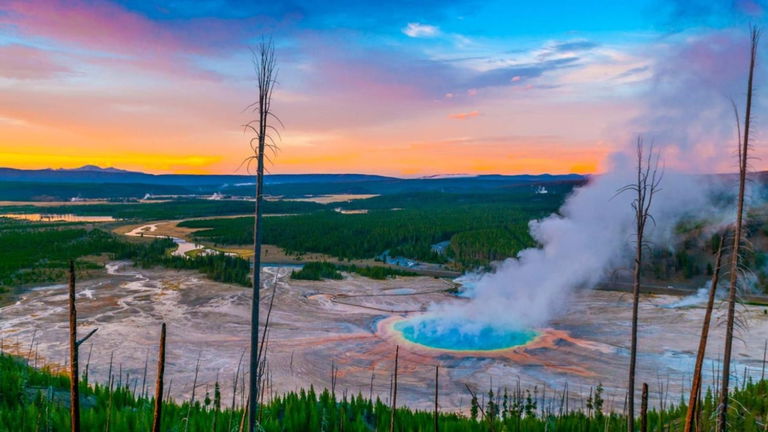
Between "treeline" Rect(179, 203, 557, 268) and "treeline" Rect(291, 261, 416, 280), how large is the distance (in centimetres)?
988

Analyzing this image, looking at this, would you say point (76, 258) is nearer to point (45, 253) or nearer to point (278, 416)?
point (45, 253)

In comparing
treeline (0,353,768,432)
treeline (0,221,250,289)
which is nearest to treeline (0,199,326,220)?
treeline (0,221,250,289)

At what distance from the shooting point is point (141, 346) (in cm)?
2584

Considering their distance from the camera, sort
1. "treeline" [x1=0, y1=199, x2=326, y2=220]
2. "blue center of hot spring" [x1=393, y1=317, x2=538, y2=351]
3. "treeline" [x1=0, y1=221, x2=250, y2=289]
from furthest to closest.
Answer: "treeline" [x1=0, y1=199, x2=326, y2=220] < "treeline" [x1=0, y1=221, x2=250, y2=289] < "blue center of hot spring" [x1=393, y1=317, x2=538, y2=351]

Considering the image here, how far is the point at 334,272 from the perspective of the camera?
49375mm

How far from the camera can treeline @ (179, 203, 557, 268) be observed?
6359 centimetres

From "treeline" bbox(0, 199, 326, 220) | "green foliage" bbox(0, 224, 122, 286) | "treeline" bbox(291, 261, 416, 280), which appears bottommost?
"green foliage" bbox(0, 224, 122, 286)

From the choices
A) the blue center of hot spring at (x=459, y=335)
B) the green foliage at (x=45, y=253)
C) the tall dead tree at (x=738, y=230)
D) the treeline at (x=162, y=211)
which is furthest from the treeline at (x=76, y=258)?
the treeline at (x=162, y=211)

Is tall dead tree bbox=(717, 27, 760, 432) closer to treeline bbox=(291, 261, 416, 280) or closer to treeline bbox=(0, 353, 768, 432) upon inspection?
treeline bbox=(0, 353, 768, 432)

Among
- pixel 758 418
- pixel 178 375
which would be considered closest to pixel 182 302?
pixel 178 375

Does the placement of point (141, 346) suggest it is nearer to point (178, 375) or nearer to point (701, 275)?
point (178, 375)

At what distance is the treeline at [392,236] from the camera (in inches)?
2504

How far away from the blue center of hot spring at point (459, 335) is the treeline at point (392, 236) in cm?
2624

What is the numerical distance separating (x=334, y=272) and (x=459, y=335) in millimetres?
22093
